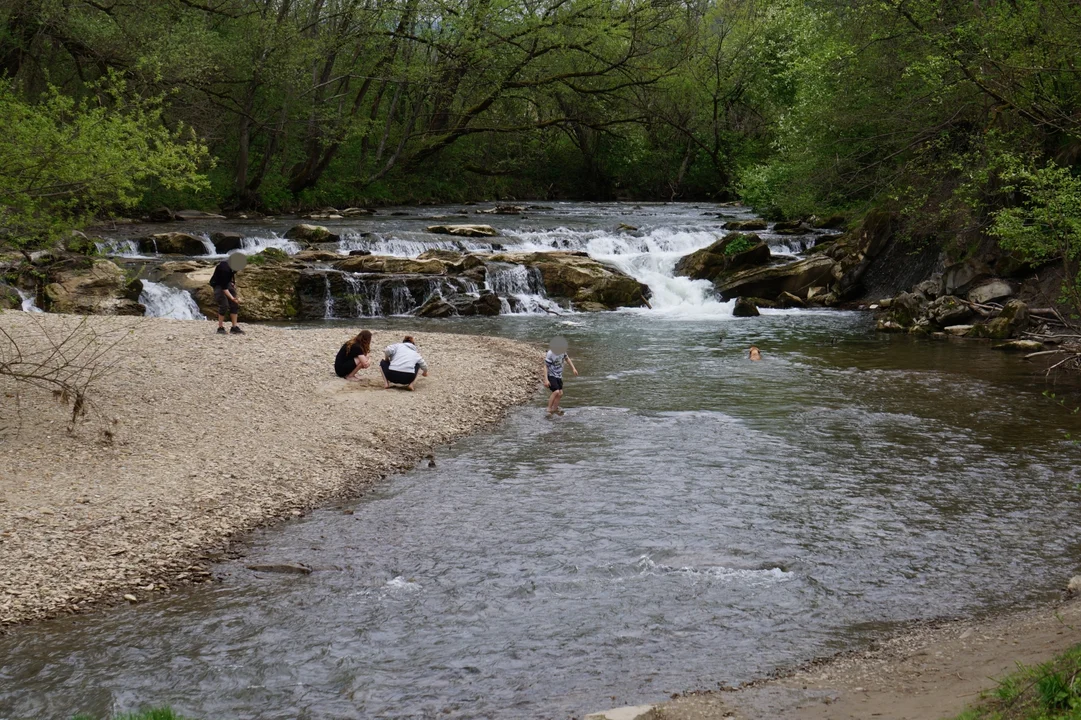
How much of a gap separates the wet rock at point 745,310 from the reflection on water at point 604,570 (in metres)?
11.5

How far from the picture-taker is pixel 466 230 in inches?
1336

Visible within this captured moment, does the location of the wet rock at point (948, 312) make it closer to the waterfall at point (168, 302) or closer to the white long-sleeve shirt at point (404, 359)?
the white long-sleeve shirt at point (404, 359)

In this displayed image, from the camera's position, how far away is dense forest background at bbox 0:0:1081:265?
13.8 metres

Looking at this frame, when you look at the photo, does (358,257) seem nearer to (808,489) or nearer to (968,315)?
(968,315)

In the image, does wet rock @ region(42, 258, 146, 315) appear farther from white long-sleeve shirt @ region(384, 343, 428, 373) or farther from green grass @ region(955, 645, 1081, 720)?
green grass @ region(955, 645, 1081, 720)

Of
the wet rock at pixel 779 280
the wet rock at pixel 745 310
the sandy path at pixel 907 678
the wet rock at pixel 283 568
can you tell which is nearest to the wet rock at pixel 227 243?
the wet rock at pixel 779 280

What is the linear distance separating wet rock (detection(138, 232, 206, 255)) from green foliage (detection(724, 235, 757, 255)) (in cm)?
1776

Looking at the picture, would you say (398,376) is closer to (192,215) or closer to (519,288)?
(519,288)

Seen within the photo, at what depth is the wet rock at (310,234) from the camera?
31.2 meters

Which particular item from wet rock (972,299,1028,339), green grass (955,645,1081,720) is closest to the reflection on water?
green grass (955,645,1081,720)

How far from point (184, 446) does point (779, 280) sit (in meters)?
21.7

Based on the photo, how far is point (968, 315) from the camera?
23328 millimetres

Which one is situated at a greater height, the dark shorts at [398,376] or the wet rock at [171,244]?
the wet rock at [171,244]

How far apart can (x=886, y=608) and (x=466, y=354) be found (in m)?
13.0
